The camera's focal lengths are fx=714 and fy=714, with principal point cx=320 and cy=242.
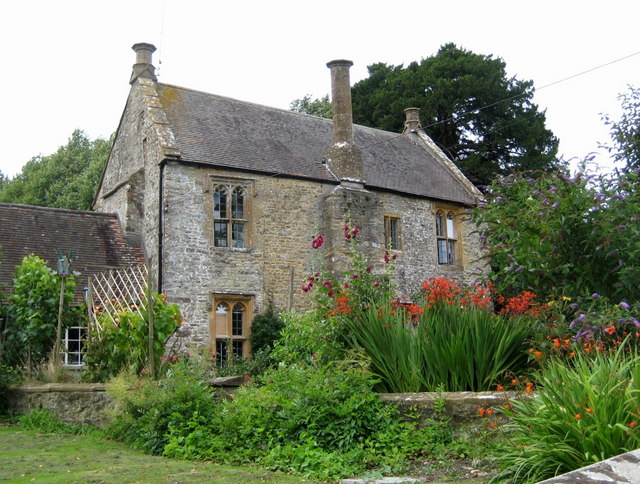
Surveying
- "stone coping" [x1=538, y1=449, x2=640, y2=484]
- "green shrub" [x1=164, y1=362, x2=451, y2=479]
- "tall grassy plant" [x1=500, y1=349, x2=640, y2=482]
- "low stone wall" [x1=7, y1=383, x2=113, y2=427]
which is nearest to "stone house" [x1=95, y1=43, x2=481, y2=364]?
"low stone wall" [x1=7, y1=383, x2=113, y2=427]

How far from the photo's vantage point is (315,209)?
2236 centimetres

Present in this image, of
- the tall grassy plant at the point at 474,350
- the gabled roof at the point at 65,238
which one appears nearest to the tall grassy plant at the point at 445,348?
the tall grassy plant at the point at 474,350

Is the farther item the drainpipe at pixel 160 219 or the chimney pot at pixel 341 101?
the chimney pot at pixel 341 101

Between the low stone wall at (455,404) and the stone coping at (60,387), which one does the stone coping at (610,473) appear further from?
the stone coping at (60,387)

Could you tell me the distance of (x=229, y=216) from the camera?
68.8 ft

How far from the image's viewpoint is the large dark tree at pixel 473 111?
36.1 meters

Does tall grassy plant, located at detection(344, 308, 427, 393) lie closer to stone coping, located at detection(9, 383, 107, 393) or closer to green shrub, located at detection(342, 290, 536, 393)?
green shrub, located at detection(342, 290, 536, 393)

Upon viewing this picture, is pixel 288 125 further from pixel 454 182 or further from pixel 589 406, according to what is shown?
pixel 589 406

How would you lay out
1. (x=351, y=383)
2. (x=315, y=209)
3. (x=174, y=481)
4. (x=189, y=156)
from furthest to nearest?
(x=315, y=209)
(x=189, y=156)
(x=351, y=383)
(x=174, y=481)

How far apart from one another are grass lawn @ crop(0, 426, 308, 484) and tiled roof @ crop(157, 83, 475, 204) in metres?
12.1

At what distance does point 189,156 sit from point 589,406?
16.8 m

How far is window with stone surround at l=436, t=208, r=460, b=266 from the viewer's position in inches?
1011

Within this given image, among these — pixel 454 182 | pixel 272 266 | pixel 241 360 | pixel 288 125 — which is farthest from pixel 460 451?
pixel 454 182

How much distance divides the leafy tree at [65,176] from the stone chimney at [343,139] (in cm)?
1793
